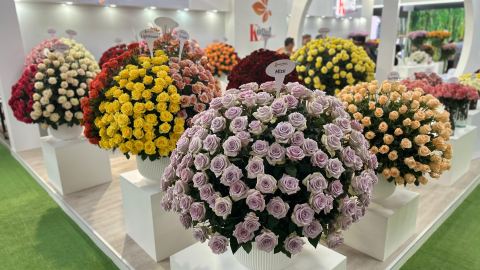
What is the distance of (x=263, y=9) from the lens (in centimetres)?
855

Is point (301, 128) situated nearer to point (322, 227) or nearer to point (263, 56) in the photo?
point (322, 227)

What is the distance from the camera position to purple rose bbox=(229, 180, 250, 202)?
4.13ft

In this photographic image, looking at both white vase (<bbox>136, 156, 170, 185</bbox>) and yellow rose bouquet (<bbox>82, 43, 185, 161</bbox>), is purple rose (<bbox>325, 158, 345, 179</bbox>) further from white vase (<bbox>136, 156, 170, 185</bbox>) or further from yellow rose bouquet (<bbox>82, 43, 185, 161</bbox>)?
white vase (<bbox>136, 156, 170, 185</bbox>)

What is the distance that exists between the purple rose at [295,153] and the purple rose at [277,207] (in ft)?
0.54

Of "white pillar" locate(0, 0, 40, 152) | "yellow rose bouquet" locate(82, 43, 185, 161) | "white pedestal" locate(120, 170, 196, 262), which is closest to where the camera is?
"yellow rose bouquet" locate(82, 43, 185, 161)

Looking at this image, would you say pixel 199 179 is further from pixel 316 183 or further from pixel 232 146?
pixel 316 183

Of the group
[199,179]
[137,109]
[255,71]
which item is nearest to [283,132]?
[199,179]

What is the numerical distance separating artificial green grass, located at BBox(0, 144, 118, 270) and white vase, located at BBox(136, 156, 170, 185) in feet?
2.27

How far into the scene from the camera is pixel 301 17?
5840mm

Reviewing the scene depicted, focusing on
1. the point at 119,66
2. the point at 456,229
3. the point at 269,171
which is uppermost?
the point at 119,66

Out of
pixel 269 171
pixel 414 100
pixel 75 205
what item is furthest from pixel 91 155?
pixel 414 100

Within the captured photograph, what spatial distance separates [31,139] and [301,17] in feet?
15.6

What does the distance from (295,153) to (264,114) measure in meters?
0.20

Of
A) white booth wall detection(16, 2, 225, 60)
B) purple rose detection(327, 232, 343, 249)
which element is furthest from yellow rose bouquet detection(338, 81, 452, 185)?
white booth wall detection(16, 2, 225, 60)
